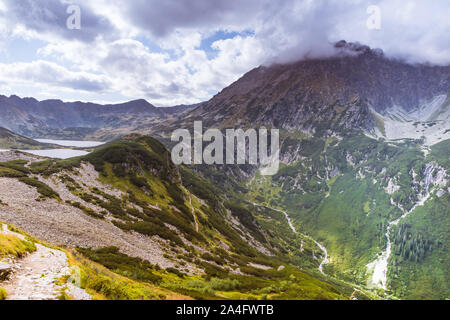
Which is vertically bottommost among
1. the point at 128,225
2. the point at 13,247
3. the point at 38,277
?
the point at 128,225

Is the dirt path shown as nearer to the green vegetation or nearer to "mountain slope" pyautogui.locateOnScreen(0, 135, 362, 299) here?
the green vegetation

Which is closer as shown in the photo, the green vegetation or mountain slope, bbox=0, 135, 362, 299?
the green vegetation

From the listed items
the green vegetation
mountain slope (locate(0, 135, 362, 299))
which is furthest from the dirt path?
mountain slope (locate(0, 135, 362, 299))

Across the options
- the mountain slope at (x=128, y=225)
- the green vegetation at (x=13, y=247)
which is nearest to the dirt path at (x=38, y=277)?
the green vegetation at (x=13, y=247)

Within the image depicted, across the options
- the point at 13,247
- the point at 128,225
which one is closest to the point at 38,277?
the point at 13,247

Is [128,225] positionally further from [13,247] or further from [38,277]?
[38,277]

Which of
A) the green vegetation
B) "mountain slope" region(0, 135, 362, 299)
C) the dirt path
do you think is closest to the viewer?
the dirt path

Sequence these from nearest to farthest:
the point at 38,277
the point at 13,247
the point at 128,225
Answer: the point at 38,277 → the point at 13,247 → the point at 128,225
